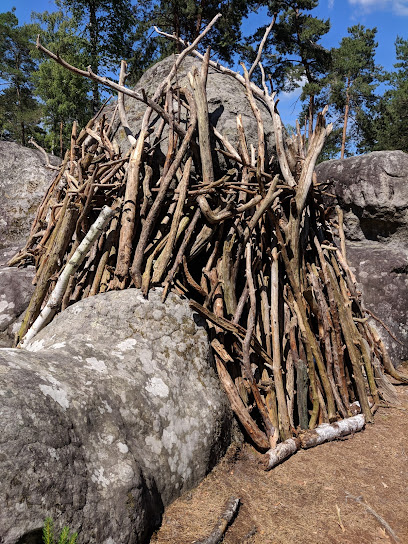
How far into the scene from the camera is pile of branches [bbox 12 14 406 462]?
3637mm

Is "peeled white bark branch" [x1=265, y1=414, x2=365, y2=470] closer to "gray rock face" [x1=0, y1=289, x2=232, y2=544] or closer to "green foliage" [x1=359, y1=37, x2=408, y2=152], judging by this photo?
"gray rock face" [x1=0, y1=289, x2=232, y2=544]

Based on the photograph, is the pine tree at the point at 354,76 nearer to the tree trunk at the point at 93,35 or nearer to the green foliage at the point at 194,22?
the green foliage at the point at 194,22

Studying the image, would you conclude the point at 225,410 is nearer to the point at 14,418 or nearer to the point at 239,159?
the point at 14,418

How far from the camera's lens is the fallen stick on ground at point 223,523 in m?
2.28

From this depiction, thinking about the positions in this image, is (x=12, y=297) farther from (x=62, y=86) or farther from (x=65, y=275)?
(x=62, y=86)

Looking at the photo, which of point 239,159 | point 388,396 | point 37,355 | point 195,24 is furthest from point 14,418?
point 195,24

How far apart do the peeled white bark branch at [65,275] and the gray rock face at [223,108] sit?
1456 millimetres

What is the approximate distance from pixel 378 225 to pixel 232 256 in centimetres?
477

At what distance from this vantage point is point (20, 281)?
477cm

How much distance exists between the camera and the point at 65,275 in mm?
3748

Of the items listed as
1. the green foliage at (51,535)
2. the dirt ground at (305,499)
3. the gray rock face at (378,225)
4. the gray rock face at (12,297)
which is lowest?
the dirt ground at (305,499)

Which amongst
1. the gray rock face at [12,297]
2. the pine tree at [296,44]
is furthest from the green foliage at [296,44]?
the gray rock face at [12,297]

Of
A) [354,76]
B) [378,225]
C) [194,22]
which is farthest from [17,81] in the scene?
[378,225]

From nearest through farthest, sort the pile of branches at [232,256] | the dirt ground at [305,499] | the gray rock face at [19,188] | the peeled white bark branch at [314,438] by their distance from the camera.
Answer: the dirt ground at [305,499] < the peeled white bark branch at [314,438] < the pile of branches at [232,256] < the gray rock face at [19,188]
